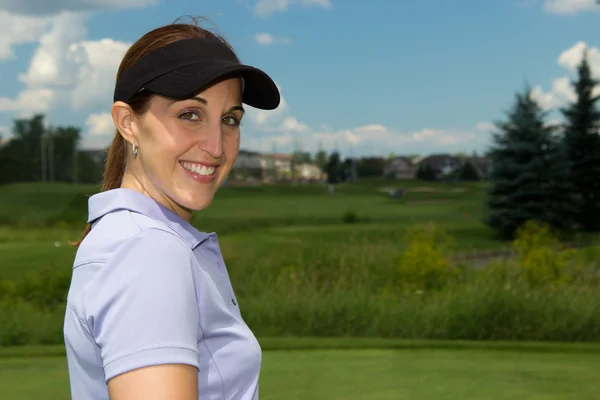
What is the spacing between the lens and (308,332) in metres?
7.25

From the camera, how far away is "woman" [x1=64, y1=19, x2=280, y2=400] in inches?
44.9

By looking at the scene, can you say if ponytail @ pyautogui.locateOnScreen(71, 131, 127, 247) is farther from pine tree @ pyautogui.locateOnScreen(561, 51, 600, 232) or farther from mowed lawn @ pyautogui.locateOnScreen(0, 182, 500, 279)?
pine tree @ pyautogui.locateOnScreen(561, 51, 600, 232)

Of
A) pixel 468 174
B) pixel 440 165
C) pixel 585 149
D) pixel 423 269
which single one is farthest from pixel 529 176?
pixel 440 165

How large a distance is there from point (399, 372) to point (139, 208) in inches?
130

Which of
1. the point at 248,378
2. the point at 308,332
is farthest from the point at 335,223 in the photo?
the point at 248,378

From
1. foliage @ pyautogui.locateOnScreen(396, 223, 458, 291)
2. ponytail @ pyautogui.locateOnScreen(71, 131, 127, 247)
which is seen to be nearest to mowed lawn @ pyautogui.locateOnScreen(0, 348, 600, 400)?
ponytail @ pyautogui.locateOnScreen(71, 131, 127, 247)

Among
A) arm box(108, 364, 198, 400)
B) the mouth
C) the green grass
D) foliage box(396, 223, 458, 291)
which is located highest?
the mouth

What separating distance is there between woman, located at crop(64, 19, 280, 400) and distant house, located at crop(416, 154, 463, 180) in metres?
101

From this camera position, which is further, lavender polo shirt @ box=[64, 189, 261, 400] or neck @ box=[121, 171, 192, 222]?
neck @ box=[121, 171, 192, 222]

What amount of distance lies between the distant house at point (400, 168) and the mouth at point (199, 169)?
378ft

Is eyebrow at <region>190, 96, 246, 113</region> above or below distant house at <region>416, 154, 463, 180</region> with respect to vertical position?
below

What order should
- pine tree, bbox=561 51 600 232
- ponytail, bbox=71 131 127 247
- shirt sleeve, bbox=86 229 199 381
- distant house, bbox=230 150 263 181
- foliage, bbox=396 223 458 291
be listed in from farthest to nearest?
distant house, bbox=230 150 263 181
pine tree, bbox=561 51 600 232
foliage, bbox=396 223 458 291
ponytail, bbox=71 131 127 247
shirt sleeve, bbox=86 229 199 381

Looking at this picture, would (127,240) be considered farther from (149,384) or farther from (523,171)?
(523,171)

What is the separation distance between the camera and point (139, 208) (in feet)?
4.53
